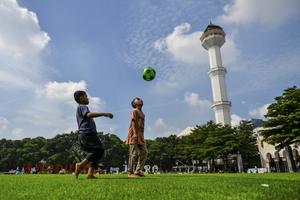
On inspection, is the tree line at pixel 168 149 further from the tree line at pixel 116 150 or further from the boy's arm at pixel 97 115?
the boy's arm at pixel 97 115

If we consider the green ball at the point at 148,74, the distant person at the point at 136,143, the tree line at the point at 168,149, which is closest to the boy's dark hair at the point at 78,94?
the distant person at the point at 136,143

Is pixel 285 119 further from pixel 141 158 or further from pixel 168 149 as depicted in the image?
pixel 168 149

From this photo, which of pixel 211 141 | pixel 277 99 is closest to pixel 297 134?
pixel 277 99

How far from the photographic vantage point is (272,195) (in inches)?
157

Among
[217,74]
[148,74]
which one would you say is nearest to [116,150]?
[217,74]

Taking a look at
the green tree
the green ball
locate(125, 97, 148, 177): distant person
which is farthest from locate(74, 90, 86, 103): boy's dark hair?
the green tree

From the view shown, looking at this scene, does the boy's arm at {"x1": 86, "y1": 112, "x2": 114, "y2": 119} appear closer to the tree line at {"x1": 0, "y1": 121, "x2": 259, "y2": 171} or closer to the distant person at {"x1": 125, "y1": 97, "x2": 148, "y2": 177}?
the distant person at {"x1": 125, "y1": 97, "x2": 148, "y2": 177}

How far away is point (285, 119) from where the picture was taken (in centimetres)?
3284

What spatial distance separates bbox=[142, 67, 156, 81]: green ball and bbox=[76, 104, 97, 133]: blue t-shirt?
420 centimetres

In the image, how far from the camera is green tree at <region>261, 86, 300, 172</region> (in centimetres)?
3259

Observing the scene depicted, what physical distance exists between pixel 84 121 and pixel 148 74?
14.8 ft

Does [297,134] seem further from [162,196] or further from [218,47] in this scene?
[218,47]

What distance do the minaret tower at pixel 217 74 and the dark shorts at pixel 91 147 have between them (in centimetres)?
7376

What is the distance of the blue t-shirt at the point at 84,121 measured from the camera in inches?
295
